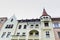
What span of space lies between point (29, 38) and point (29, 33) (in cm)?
290

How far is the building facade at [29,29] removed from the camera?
3305 cm

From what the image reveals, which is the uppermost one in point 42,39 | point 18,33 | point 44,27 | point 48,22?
point 48,22

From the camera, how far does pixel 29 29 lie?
1432 inches

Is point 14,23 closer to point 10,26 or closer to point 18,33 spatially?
point 10,26

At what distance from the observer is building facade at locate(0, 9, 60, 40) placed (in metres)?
33.0

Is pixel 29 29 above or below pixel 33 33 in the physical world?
above

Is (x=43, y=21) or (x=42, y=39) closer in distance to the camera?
(x=42, y=39)

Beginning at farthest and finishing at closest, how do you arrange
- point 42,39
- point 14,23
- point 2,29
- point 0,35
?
point 14,23
point 2,29
point 0,35
point 42,39

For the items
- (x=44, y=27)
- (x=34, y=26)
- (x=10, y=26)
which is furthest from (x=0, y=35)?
(x=44, y=27)

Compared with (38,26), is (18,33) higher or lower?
lower

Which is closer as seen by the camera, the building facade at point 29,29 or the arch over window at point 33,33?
the building facade at point 29,29

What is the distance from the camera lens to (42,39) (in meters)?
32.0

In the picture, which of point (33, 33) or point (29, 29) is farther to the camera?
point (29, 29)

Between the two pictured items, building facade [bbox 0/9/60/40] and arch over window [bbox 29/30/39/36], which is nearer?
building facade [bbox 0/9/60/40]
